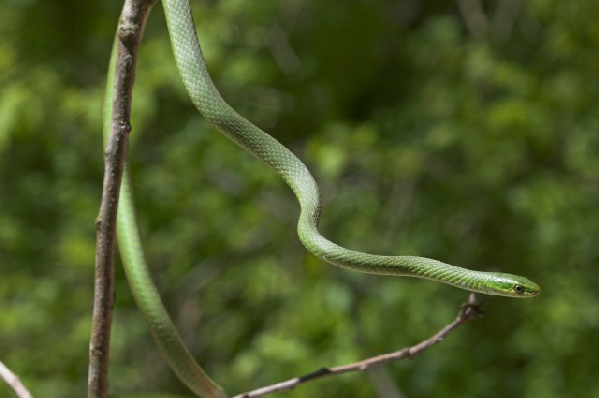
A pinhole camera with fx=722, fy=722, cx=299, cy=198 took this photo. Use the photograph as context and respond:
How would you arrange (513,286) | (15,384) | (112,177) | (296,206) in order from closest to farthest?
1. (112,177)
2. (15,384)
3. (513,286)
4. (296,206)

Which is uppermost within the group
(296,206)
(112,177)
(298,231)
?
(112,177)

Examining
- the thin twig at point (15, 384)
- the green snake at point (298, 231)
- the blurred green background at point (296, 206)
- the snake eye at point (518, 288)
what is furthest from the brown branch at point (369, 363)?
the blurred green background at point (296, 206)

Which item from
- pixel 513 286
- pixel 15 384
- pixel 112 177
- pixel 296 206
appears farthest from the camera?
pixel 296 206

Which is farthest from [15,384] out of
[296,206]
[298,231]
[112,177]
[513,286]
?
[296,206]

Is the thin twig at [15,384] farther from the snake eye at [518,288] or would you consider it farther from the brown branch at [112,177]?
the snake eye at [518,288]

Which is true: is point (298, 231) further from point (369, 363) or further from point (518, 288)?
point (518, 288)

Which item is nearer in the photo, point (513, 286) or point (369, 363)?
point (369, 363)

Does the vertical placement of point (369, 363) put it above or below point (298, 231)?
below

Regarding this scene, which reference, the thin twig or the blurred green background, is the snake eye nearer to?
the thin twig
